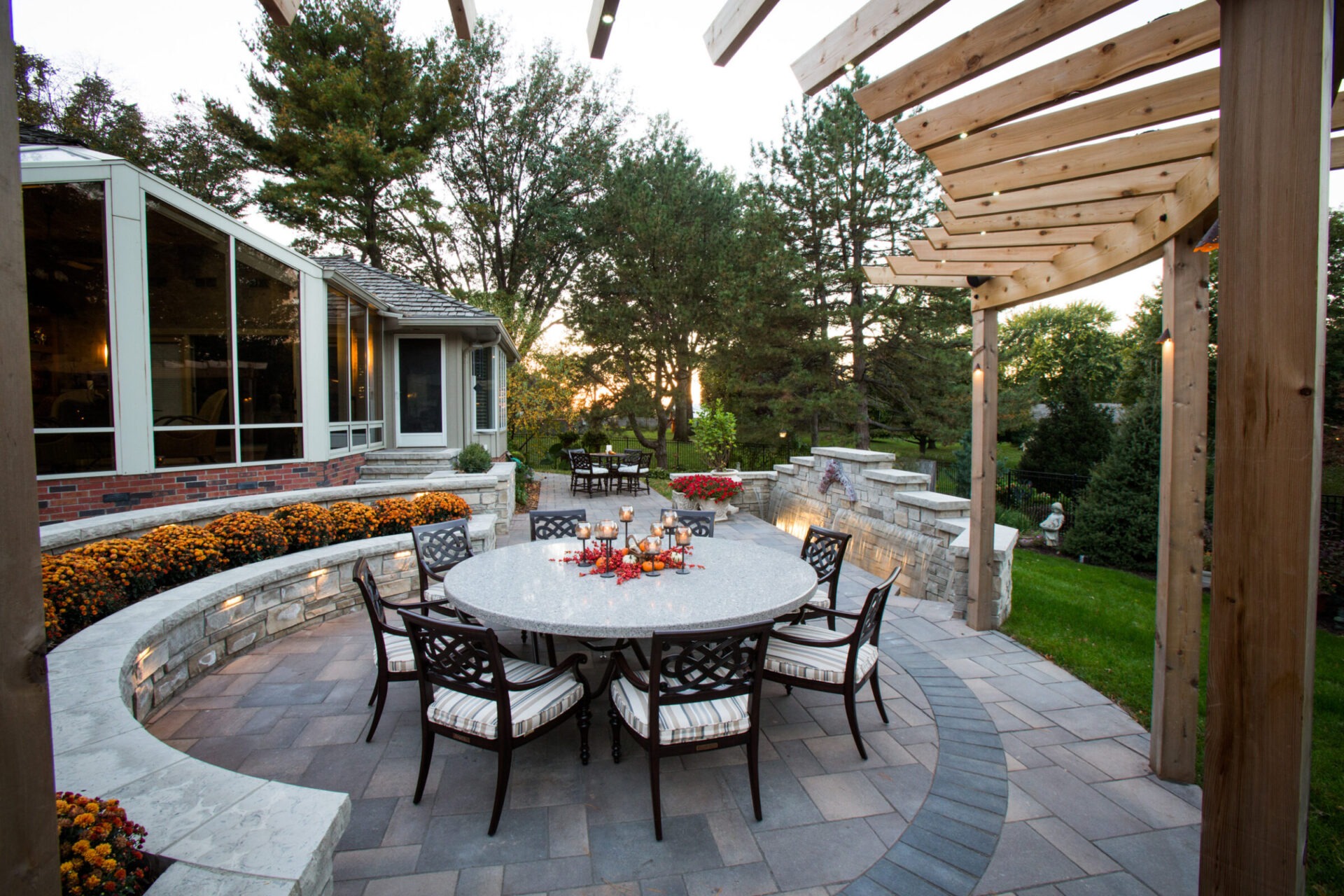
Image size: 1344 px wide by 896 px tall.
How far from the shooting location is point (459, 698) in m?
2.57

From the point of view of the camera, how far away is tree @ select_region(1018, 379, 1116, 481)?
41.1ft

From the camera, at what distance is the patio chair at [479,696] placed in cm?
239

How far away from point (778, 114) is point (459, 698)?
47.7 feet

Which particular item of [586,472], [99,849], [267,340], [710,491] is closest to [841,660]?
[99,849]

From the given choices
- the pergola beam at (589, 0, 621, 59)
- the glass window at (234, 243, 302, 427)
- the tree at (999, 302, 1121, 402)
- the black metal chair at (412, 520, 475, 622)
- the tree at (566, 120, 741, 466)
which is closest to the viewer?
the pergola beam at (589, 0, 621, 59)

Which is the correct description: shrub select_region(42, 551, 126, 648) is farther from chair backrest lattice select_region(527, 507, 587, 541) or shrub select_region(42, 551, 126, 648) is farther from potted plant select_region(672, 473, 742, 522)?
potted plant select_region(672, 473, 742, 522)

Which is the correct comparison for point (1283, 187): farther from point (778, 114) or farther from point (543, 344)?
point (543, 344)

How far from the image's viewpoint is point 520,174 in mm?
20422

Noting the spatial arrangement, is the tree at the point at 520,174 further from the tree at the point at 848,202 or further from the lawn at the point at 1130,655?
the lawn at the point at 1130,655

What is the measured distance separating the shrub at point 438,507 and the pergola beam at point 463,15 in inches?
168

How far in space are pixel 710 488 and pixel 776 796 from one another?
21.7 ft

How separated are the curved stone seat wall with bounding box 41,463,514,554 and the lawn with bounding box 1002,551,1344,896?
5.33m

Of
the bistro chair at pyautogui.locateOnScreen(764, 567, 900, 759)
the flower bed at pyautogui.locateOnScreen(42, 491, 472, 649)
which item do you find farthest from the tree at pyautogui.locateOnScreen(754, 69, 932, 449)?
the bistro chair at pyautogui.locateOnScreen(764, 567, 900, 759)

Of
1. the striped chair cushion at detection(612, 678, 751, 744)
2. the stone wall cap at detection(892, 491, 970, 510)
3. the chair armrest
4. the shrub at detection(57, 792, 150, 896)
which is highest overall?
the stone wall cap at detection(892, 491, 970, 510)
